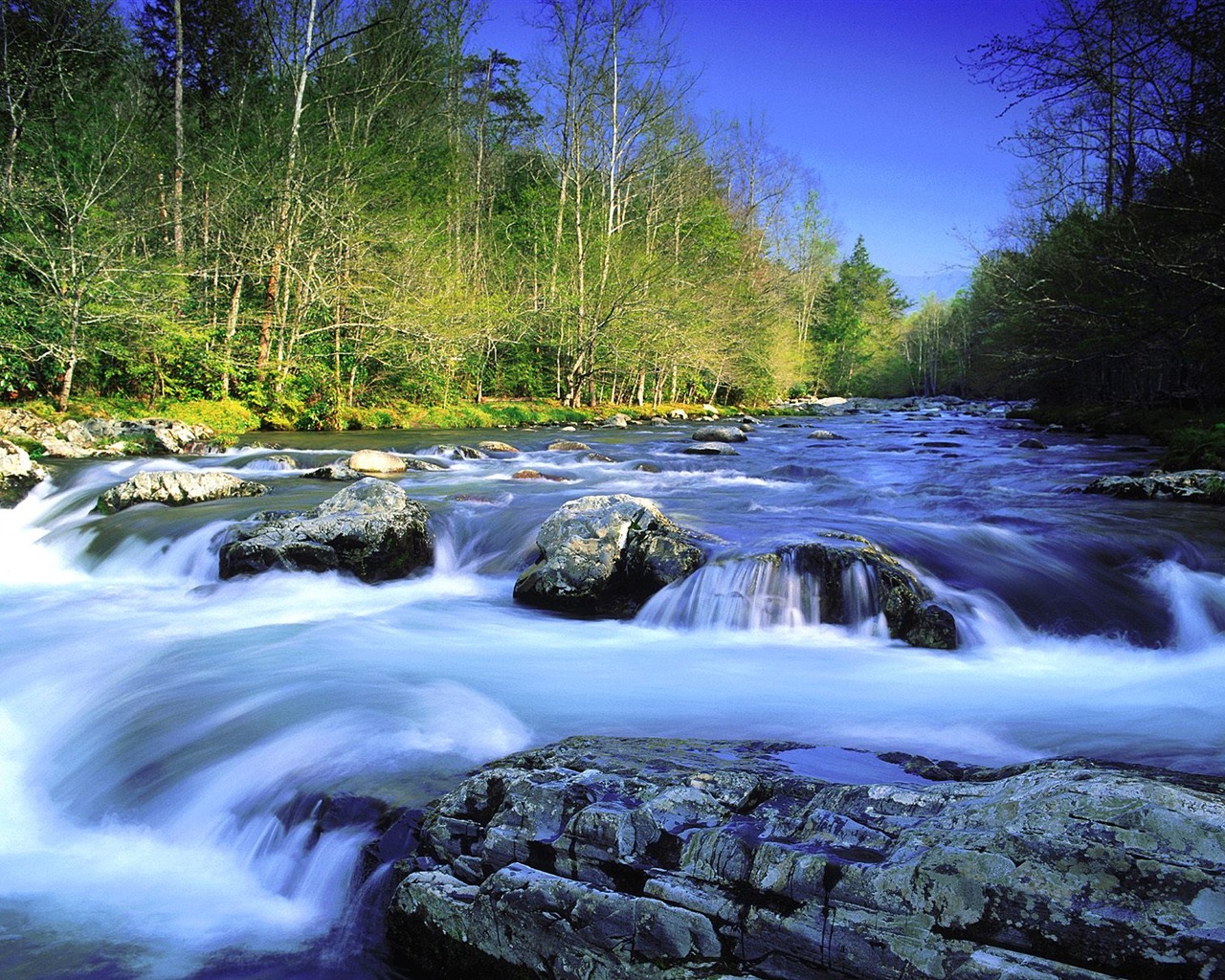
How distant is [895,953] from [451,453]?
13.8 meters

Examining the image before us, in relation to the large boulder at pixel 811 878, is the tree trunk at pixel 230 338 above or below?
above

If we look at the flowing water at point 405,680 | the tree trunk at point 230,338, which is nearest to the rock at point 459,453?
the flowing water at point 405,680

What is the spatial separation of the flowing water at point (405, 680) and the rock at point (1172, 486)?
608 millimetres

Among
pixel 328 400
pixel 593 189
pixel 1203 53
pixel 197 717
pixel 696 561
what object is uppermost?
pixel 593 189

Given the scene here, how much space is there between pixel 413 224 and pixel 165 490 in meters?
13.4

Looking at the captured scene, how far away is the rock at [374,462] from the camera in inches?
486

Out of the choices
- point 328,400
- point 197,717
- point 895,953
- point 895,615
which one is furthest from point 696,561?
point 328,400

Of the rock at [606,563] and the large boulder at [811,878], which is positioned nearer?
the large boulder at [811,878]

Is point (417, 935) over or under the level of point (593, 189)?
under

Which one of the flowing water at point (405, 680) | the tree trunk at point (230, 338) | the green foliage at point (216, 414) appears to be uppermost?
the tree trunk at point (230, 338)

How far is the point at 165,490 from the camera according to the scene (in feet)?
29.8

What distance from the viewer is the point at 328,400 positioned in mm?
19453

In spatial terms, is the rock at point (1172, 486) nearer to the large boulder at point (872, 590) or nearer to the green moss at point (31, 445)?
the large boulder at point (872, 590)

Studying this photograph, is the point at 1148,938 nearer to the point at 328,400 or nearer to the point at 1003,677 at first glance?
the point at 1003,677
